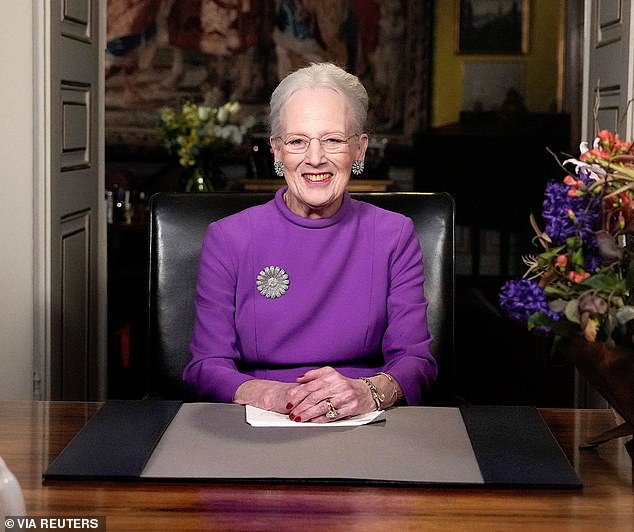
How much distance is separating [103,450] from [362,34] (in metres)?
7.47

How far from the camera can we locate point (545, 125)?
8344 millimetres

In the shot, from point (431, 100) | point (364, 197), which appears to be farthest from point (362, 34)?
point (364, 197)

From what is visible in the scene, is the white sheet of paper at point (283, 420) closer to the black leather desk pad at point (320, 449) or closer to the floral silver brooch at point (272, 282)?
the black leather desk pad at point (320, 449)

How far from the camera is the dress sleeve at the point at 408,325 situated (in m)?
2.21

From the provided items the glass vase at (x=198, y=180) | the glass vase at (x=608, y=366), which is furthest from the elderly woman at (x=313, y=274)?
the glass vase at (x=198, y=180)

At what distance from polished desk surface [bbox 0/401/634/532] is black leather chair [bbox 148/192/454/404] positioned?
883 mm

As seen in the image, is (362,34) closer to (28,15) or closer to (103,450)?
(28,15)

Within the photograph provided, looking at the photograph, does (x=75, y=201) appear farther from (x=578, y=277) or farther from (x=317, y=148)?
(x=578, y=277)

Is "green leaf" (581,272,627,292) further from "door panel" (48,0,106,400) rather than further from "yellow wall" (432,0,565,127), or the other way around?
"yellow wall" (432,0,565,127)

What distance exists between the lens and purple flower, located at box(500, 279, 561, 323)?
142 centimetres

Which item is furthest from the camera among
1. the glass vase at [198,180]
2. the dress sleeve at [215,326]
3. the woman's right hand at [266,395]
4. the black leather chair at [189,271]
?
the glass vase at [198,180]

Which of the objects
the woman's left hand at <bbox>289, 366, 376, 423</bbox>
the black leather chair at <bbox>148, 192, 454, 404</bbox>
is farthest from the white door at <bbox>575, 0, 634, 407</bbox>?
the woman's left hand at <bbox>289, 366, 376, 423</bbox>

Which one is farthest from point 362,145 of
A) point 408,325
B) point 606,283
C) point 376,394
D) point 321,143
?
point 606,283

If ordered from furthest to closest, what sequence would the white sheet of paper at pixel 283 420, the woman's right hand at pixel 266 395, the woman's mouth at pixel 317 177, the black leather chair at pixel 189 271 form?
the black leather chair at pixel 189 271 → the woman's mouth at pixel 317 177 → the woman's right hand at pixel 266 395 → the white sheet of paper at pixel 283 420
